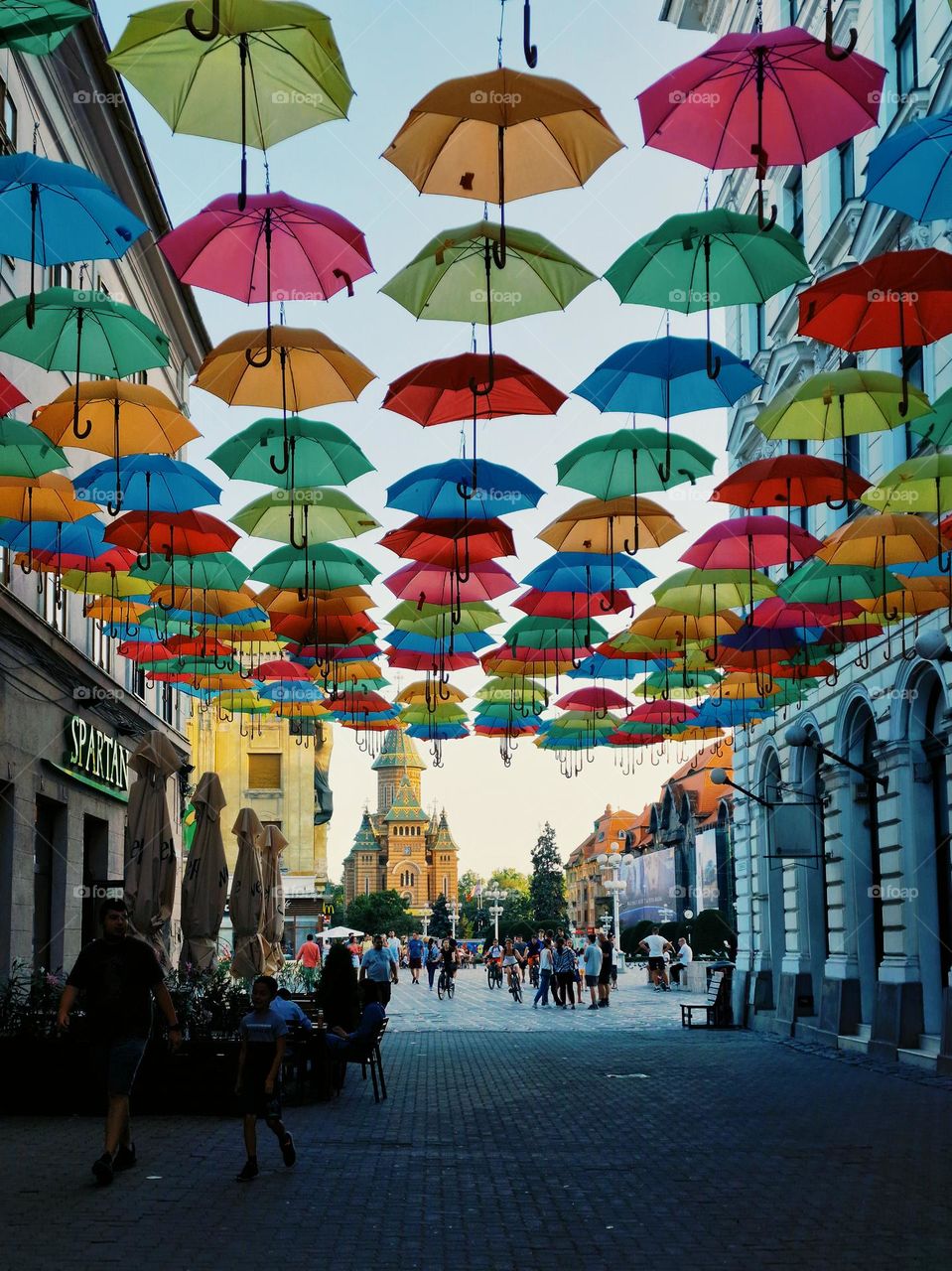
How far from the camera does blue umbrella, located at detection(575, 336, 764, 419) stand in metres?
14.1

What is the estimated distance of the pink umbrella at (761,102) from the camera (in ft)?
33.3

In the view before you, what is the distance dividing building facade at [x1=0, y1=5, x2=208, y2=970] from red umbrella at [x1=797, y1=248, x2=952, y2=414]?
1147 cm

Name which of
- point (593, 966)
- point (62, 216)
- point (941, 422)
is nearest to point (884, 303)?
point (941, 422)

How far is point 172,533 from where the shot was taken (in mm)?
17266

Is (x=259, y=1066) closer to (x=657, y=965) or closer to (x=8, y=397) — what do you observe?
(x=8, y=397)

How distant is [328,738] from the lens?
78.1m

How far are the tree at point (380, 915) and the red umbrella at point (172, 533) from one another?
13397cm

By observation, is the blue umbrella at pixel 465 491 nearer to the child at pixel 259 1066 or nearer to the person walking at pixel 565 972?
the child at pixel 259 1066

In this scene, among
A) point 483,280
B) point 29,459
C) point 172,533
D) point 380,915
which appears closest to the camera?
point 483,280

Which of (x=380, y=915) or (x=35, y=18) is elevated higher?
(x=35, y=18)

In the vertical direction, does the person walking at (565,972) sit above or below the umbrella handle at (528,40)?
below

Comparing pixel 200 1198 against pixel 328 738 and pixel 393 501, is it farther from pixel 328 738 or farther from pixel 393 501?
pixel 328 738

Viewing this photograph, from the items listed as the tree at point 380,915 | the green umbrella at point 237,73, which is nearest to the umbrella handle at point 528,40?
the green umbrella at point 237,73

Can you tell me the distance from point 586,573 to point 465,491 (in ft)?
12.6
